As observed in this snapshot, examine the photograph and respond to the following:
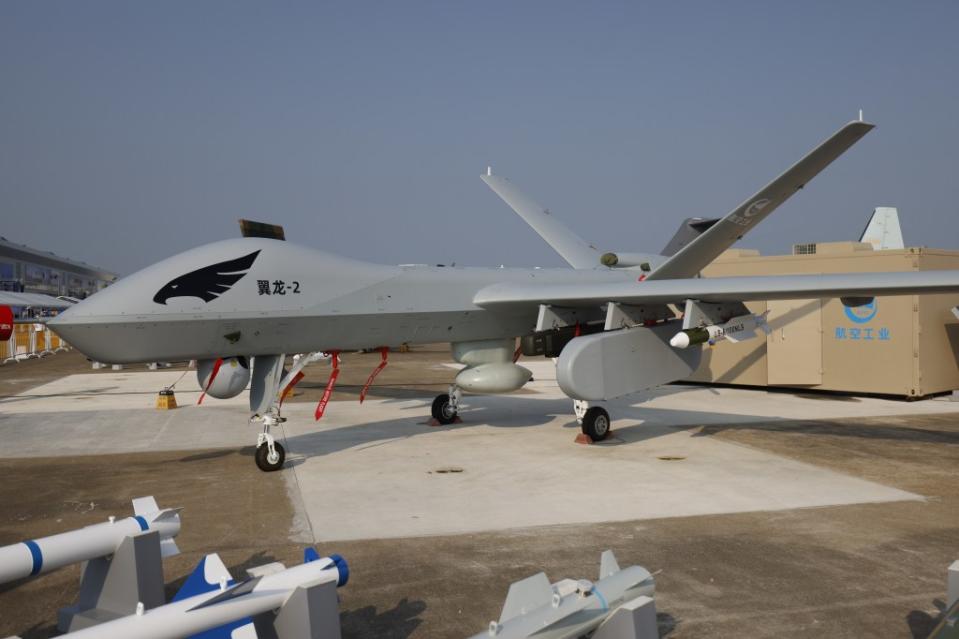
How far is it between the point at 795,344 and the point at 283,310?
14862 mm

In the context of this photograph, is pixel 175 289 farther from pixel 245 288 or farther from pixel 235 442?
pixel 235 442

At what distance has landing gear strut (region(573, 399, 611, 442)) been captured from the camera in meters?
13.6

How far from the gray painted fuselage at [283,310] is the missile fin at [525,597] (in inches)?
289

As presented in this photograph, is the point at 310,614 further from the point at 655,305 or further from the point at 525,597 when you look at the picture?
the point at 655,305

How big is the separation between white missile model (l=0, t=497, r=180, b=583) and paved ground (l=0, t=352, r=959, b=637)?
0.73 metres

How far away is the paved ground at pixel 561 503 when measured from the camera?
20.1ft

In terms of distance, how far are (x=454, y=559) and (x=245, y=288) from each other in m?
5.74

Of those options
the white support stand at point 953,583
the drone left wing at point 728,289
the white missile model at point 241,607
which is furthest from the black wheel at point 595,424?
the white missile model at point 241,607

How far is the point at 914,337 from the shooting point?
745 inches

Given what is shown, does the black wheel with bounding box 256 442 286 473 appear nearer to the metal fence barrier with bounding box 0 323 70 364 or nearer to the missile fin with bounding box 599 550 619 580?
the missile fin with bounding box 599 550 619 580

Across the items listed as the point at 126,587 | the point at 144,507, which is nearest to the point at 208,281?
the point at 144,507

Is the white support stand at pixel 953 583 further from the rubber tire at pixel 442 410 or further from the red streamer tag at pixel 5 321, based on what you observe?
the red streamer tag at pixel 5 321

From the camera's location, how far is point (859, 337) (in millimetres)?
19703

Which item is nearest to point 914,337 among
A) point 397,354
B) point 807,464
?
point 807,464
